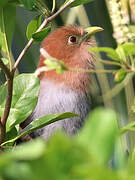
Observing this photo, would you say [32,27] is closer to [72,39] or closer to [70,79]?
[70,79]

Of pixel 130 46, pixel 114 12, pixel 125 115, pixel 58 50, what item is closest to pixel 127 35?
pixel 114 12

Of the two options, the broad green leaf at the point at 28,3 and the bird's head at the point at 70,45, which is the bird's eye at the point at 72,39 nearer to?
the bird's head at the point at 70,45

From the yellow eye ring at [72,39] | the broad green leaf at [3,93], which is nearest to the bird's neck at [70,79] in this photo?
the yellow eye ring at [72,39]

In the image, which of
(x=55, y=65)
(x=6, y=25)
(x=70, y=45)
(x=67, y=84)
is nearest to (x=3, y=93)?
(x=6, y=25)

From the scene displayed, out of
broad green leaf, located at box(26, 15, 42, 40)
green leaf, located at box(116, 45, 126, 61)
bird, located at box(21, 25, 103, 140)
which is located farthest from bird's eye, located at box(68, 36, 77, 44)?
green leaf, located at box(116, 45, 126, 61)

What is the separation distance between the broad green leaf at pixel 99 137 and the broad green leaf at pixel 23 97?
1.45ft

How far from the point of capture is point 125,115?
217cm

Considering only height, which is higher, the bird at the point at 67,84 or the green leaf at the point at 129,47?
the green leaf at the point at 129,47

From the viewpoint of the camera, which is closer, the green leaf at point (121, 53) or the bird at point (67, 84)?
the green leaf at point (121, 53)

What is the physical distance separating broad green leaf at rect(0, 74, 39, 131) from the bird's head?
1.01m

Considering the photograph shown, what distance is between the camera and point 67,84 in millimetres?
1604

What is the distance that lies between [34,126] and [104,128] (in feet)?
1.39

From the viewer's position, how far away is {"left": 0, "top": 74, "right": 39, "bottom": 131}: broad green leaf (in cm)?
67

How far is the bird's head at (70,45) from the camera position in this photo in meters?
1.74
